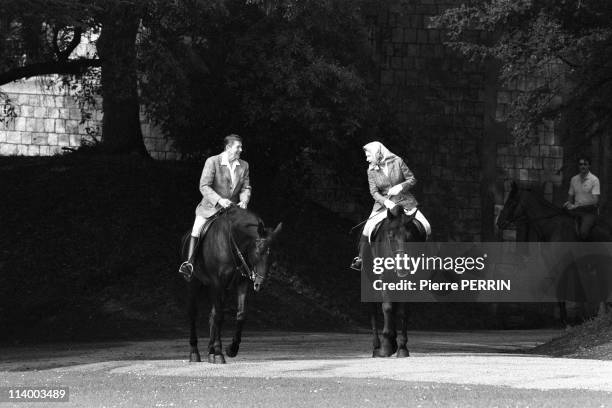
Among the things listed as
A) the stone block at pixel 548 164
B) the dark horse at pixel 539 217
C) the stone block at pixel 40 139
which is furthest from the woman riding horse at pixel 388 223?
the stone block at pixel 548 164

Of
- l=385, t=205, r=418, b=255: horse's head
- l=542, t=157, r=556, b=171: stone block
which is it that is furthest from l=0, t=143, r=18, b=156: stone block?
l=385, t=205, r=418, b=255: horse's head

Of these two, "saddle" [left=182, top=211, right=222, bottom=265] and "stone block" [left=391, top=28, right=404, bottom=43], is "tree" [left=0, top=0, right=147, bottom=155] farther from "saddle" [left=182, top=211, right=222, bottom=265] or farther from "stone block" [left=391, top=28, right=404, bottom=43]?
"stone block" [left=391, top=28, right=404, bottom=43]

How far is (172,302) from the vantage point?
30016 millimetres

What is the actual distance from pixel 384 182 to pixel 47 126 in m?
20.7

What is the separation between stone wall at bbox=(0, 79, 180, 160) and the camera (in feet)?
127

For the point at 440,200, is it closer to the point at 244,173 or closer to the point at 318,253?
the point at 318,253

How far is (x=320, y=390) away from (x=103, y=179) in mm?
21485

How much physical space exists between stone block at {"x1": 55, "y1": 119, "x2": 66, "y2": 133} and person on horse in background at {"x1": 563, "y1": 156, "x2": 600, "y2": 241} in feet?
46.7

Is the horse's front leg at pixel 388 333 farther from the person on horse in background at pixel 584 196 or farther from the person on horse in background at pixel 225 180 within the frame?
the person on horse in background at pixel 584 196

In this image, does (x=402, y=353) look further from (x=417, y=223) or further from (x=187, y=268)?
(x=187, y=268)

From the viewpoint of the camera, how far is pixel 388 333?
63.8ft

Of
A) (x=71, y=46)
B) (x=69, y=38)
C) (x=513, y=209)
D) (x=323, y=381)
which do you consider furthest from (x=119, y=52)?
(x=323, y=381)

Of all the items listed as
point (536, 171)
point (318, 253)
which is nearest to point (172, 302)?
point (318, 253)

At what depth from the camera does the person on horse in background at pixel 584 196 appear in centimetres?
3014
